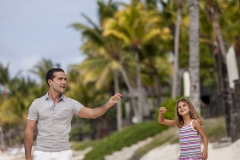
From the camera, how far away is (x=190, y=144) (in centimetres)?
568

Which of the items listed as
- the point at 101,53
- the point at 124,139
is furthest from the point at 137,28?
the point at 124,139

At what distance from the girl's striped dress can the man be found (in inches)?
54.5

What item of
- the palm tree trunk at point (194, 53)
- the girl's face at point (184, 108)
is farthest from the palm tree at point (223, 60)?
the girl's face at point (184, 108)

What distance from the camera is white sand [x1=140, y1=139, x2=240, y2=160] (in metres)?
12.2

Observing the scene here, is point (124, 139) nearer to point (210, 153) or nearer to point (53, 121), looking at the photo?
point (210, 153)

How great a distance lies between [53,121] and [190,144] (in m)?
1.78

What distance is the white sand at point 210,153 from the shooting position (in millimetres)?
12242

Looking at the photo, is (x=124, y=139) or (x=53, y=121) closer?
(x=53, y=121)

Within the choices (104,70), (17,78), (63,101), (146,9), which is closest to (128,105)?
(104,70)

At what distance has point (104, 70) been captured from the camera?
37.8 metres

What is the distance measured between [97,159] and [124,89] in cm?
2387

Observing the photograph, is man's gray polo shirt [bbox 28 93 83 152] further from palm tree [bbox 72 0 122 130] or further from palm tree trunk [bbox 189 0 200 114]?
palm tree [bbox 72 0 122 130]

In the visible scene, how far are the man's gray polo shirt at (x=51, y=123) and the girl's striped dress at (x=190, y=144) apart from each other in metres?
1.60

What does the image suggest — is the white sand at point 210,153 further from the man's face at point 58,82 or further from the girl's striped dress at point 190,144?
the man's face at point 58,82
